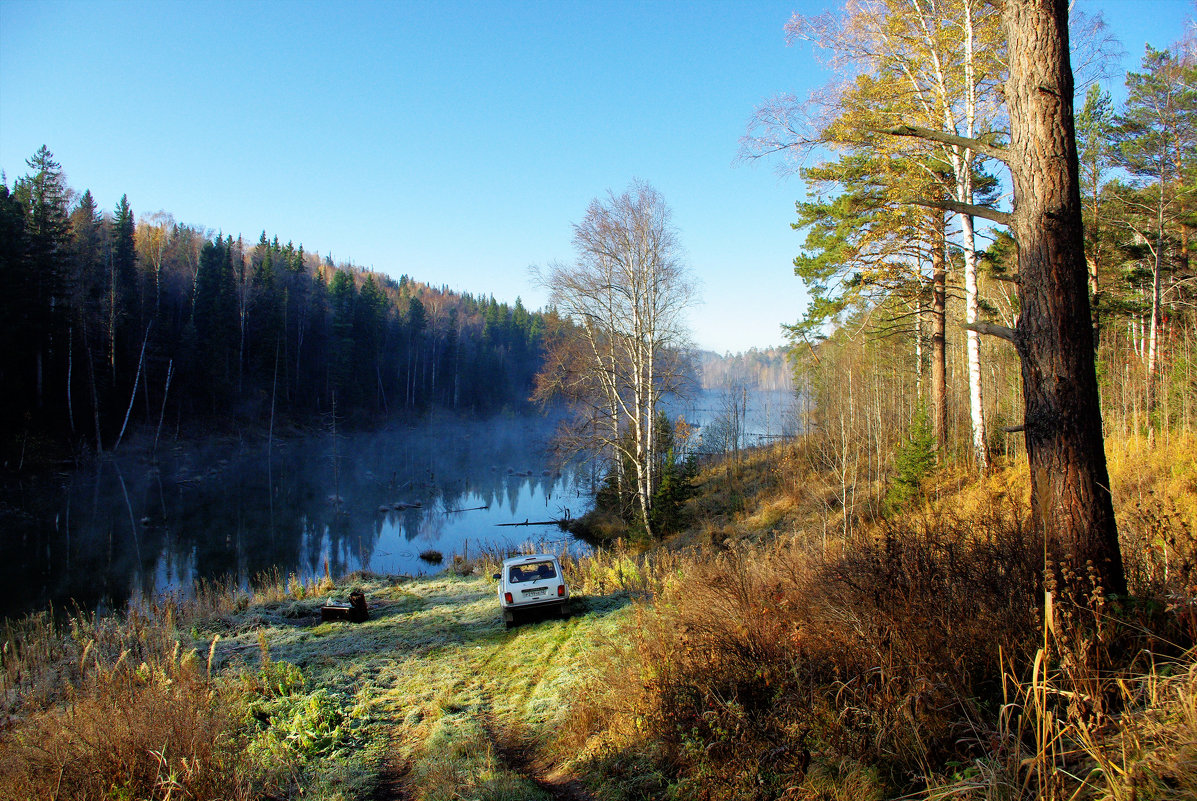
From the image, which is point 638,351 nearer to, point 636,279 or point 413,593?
point 636,279

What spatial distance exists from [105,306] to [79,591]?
25.0m

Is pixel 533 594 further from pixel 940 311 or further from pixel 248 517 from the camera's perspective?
pixel 248 517

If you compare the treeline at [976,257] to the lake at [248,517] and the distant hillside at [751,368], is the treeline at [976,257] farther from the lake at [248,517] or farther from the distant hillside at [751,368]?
A: the distant hillside at [751,368]

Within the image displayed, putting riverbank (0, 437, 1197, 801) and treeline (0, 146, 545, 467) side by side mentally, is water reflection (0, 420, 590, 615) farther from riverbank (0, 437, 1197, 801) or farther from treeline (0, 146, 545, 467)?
riverbank (0, 437, 1197, 801)

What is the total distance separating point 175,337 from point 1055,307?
5015 centimetres

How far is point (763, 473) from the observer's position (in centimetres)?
2314

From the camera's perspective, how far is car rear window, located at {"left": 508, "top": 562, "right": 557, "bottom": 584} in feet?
34.0

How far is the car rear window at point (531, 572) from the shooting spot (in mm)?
10375

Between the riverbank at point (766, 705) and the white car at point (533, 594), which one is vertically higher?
the riverbank at point (766, 705)

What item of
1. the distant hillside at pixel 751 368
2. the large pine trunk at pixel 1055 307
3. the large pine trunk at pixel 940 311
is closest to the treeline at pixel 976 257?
the large pine trunk at pixel 940 311

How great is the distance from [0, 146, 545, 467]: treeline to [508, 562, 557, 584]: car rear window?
98.7 ft

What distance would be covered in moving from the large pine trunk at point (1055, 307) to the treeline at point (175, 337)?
3774 cm

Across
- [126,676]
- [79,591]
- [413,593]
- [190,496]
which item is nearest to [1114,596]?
[126,676]

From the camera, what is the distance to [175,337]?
134 ft
